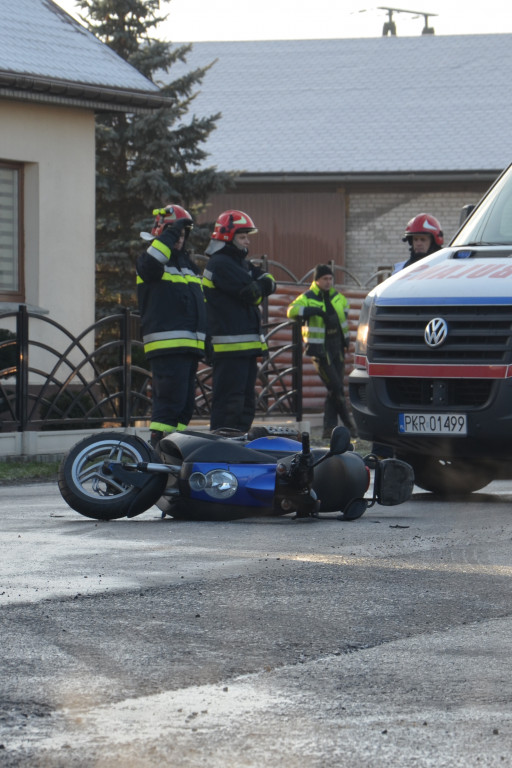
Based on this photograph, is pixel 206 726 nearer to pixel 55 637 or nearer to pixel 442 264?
pixel 55 637

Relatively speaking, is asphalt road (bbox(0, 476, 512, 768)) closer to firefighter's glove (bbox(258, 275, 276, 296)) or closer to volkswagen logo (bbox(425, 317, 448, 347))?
volkswagen logo (bbox(425, 317, 448, 347))

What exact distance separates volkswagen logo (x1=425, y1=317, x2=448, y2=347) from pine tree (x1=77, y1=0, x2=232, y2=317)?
15.9m

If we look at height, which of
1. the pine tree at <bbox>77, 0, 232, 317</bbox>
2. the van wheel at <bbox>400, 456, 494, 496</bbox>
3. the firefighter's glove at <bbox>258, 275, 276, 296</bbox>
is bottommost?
the van wheel at <bbox>400, 456, 494, 496</bbox>

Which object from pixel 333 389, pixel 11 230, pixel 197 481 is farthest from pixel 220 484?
pixel 333 389

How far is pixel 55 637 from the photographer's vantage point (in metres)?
5.30

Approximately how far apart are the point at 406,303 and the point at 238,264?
2.95 metres

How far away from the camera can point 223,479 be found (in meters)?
8.73

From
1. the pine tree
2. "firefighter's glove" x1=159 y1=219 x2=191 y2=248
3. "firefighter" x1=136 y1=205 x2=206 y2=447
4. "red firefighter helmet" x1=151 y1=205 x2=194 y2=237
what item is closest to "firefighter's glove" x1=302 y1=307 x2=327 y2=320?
"firefighter" x1=136 y1=205 x2=206 y2=447

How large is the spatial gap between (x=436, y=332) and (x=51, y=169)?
8.95 metres

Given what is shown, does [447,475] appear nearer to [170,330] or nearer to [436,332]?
[436,332]

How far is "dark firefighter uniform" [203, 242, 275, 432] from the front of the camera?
477 inches

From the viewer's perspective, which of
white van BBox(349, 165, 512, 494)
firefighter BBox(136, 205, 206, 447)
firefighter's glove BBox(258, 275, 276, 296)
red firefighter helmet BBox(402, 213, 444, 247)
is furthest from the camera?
red firefighter helmet BBox(402, 213, 444, 247)

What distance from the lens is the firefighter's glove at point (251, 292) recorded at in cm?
1216

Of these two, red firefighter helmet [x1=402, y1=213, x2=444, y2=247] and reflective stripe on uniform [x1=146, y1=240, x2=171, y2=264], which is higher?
red firefighter helmet [x1=402, y1=213, x2=444, y2=247]
